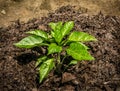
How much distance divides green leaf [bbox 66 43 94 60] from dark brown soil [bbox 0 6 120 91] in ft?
1.17

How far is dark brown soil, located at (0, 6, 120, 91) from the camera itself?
111 inches

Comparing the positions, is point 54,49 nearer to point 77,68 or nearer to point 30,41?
point 30,41

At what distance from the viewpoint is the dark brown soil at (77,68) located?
2816 mm

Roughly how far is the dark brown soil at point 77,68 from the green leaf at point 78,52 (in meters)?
0.36

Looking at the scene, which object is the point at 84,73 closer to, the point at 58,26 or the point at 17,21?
the point at 58,26

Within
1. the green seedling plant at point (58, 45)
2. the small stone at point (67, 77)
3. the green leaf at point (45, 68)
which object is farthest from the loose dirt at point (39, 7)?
the green leaf at point (45, 68)

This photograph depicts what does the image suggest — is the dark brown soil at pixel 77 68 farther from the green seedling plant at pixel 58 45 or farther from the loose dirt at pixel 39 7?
the loose dirt at pixel 39 7

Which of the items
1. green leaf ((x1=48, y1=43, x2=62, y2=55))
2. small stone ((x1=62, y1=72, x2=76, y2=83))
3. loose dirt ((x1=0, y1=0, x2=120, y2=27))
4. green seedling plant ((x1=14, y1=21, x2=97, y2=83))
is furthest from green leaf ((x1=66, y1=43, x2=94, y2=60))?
loose dirt ((x1=0, y1=0, x2=120, y2=27))

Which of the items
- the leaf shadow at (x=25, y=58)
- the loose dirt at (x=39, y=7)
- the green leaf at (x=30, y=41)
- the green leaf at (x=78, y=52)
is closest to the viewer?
the green leaf at (x=78, y=52)

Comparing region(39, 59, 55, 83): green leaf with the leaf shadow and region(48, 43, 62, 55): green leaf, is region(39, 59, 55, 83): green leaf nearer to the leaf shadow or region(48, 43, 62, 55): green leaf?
region(48, 43, 62, 55): green leaf

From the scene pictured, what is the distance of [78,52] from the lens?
2623 millimetres

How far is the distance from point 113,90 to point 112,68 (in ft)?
0.96

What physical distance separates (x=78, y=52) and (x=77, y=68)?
0.38 metres

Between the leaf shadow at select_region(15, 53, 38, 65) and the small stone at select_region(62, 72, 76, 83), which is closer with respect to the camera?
the small stone at select_region(62, 72, 76, 83)
